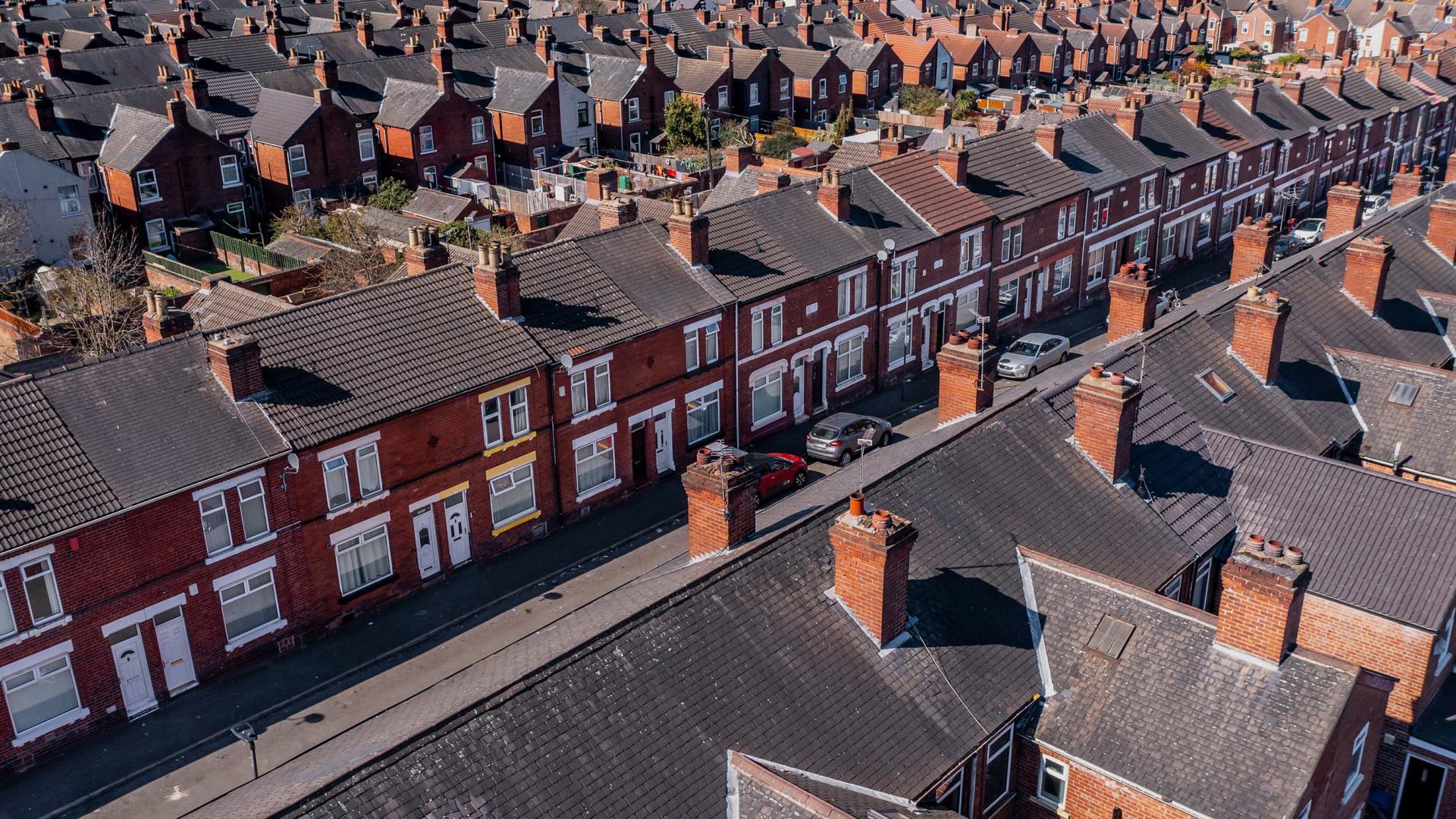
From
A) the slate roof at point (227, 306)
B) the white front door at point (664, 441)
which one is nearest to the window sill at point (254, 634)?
the white front door at point (664, 441)

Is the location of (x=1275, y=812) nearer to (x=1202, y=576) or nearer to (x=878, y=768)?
(x=878, y=768)

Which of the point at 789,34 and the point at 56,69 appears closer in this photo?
the point at 56,69

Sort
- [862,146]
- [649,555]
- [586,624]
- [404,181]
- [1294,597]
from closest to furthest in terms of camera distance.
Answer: [1294,597] < [586,624] < [649,555] < [862,146] < [404,181]

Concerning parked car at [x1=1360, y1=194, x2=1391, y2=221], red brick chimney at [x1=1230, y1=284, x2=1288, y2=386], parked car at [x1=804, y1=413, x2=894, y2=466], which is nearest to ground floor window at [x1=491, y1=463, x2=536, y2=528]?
parked car at [x1=804, y1=413, x2=894, y2=466]

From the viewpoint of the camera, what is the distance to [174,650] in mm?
27781

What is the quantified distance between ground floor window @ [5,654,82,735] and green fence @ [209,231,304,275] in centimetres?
3171

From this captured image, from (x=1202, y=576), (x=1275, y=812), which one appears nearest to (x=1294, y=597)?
(x=1275, y=812)

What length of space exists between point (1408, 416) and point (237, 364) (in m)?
27.9

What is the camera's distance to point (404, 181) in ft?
228

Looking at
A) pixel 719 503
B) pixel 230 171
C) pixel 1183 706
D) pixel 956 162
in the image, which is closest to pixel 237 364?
pixel 719 503

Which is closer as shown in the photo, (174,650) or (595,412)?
(174,650)

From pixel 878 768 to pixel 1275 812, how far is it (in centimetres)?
546

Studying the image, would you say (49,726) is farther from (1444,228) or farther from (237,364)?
(1444,228)

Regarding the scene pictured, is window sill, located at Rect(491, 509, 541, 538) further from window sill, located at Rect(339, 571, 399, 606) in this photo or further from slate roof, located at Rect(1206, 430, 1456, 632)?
slate roof, located at Rect(1206, 430, 1456, 632)
